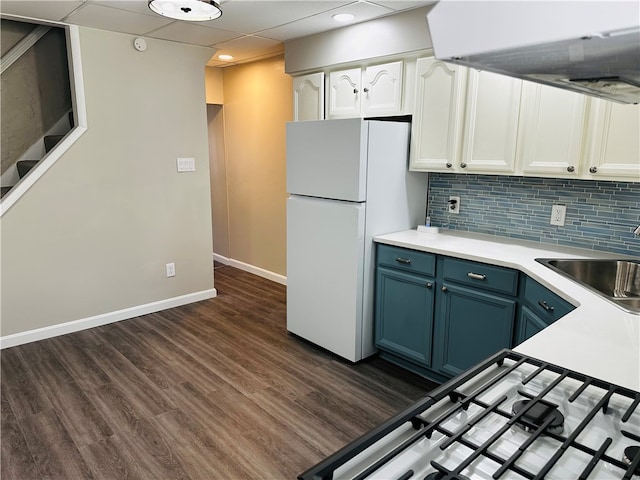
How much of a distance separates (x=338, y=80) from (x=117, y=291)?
250 centimetres

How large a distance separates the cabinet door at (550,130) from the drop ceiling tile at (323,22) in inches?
43.8

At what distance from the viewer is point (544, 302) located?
1.97m

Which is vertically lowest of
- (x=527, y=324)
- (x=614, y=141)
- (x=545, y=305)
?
(x=527, y=324)

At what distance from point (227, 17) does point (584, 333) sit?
286cm

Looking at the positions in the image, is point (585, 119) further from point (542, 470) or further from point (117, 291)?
point (117, 291)

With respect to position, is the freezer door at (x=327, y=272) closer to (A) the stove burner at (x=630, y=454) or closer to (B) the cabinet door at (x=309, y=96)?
(B) the cabinet door at (x=309, y=96)

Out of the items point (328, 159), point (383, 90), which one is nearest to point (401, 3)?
point (383, 90)

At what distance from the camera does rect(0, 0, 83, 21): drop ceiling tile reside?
2.76m

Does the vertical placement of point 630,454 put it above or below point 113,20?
below

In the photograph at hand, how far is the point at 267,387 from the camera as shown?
Answer: 2.72 metres

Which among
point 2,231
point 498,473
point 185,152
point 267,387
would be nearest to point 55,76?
point 185,152

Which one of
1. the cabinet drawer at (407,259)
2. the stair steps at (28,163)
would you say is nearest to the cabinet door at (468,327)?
the cabinet drawer at (407,259)

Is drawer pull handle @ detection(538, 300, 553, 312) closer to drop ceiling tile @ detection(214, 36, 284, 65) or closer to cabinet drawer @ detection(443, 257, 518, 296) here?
cabinet drawer @ detection(443, 257, 518, 296)

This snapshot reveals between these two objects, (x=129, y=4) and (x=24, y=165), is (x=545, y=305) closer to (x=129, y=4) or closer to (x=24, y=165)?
(x=129, y=4)
